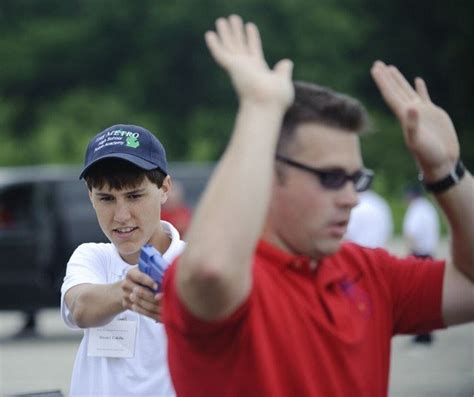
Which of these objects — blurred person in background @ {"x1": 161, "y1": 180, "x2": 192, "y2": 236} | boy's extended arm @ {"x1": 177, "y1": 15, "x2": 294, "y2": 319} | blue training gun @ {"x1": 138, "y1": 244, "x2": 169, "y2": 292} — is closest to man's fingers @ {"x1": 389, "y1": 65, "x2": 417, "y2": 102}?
boy's extended arm @ {"x1": 177, "y1": 15, "x2": 294, "y2": 319}

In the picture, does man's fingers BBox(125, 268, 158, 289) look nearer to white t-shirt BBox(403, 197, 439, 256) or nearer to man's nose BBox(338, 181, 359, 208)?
man's nose BBox(338, 181, 359, 208)

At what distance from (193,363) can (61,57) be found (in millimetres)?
58043

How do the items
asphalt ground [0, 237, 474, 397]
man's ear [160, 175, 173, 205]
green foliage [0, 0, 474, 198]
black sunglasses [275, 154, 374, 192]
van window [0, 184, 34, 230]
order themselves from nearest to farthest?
black sunglasses [275, 154, 374, 192] → man's ear [160, 175, 173, 205] → asphalt ground [0, 237, 474, 397] → van window [0, 184, 34, 230] → green foliage [0, 0, 474, 198]

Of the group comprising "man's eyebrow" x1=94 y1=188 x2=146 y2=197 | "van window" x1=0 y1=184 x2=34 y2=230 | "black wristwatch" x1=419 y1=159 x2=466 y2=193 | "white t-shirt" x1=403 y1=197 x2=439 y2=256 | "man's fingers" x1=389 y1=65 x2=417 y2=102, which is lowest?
"black wristwatch" x1=419 y1=159 x2=466 y2=193

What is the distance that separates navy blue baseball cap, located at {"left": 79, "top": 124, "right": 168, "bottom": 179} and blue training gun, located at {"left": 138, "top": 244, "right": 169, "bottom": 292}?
99cm

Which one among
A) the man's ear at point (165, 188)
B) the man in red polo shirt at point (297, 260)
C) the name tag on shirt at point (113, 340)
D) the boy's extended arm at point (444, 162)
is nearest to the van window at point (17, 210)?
the man's ear at point (165, 188)

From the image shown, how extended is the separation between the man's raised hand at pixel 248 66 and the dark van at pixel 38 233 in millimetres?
13516

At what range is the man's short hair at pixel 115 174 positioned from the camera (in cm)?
422

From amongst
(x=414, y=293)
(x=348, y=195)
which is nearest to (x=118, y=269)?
(x=414, y=293)

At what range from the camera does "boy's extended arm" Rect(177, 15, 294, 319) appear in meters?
2.56

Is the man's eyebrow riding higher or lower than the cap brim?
lower

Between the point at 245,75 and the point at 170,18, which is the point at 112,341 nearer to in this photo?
the point at 245,75

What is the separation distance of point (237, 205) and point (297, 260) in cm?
33

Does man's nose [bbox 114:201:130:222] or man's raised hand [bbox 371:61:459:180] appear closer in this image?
man's raised hand [bbox 371:61:459:180]
